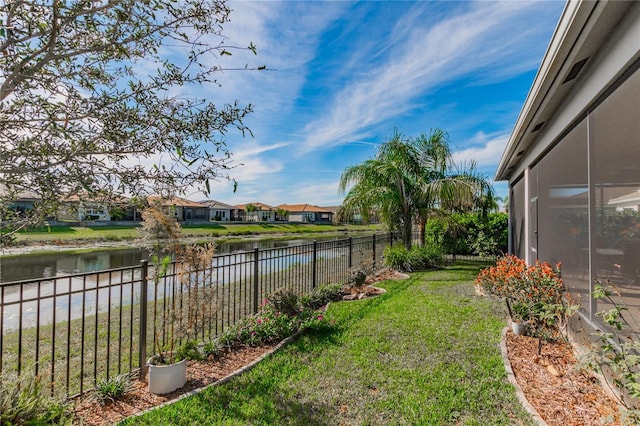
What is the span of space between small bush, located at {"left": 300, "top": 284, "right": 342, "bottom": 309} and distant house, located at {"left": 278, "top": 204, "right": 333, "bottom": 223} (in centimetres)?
6634

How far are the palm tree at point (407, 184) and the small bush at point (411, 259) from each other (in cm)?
63

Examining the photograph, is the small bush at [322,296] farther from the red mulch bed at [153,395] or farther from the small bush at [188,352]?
Result: the small bush at [188,352]

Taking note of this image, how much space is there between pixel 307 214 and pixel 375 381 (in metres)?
72.1

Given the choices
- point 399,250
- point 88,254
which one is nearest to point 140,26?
point 399,250

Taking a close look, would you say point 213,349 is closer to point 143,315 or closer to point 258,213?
point 143,315

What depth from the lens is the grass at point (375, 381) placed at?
2584 millimetres

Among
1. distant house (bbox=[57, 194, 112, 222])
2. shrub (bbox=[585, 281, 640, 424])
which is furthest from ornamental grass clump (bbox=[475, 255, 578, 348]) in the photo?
distant house (bbox=[57, 194, 112, 222])

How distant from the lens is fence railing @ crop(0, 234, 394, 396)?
277cm

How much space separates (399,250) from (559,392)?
23.6ft

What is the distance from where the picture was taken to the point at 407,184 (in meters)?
10.7

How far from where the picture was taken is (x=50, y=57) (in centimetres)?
197

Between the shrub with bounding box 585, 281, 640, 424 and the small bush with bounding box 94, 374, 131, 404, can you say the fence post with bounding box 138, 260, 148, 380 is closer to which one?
the small bush with bounding box 94, 374, 131, 404

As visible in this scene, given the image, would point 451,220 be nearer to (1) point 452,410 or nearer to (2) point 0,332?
(1) point 452,410

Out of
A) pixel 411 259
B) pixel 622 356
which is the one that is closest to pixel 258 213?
pixel 411 259
